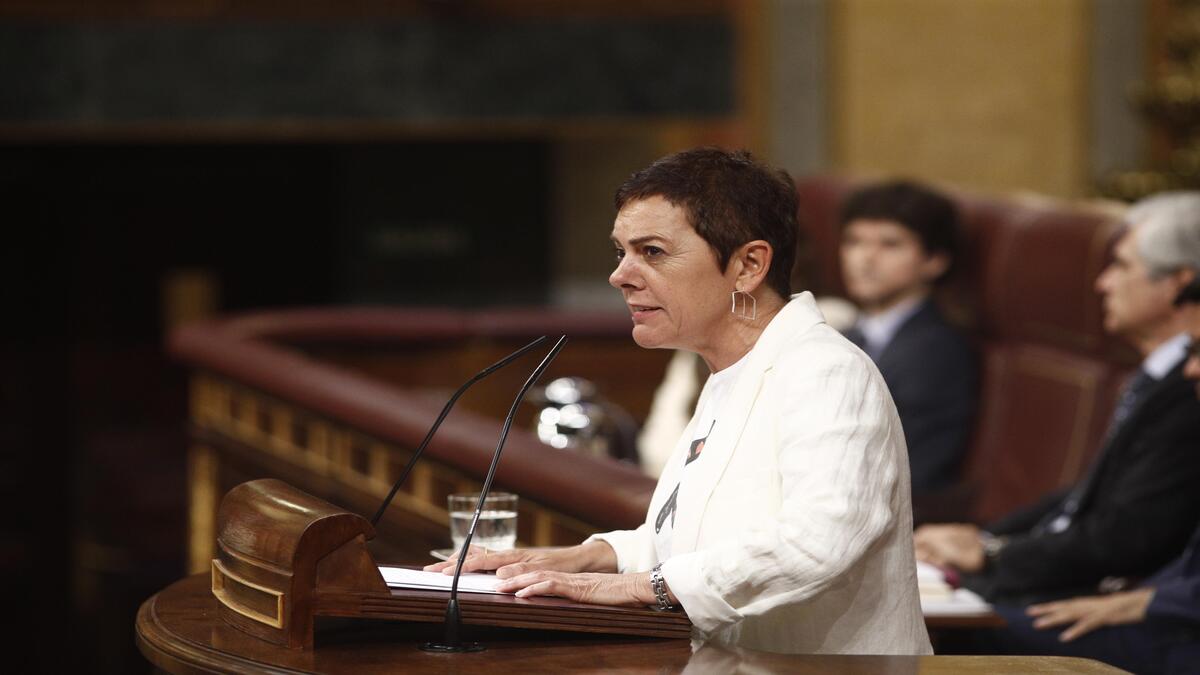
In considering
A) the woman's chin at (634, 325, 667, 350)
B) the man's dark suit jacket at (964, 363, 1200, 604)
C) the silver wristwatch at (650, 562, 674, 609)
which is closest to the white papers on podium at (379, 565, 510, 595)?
the silver wristwatch at (650, 562, 674, 609)

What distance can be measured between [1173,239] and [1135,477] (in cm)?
52

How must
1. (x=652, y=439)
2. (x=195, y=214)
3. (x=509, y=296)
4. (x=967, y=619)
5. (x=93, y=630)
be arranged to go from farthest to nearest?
(x=195, y=214)
(x=509, y=296)
(x=93, y=630)
(x=652, y=439)
(x=967, y=619)

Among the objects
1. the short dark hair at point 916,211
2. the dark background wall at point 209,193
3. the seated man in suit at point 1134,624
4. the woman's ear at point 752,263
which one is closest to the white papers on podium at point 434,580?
the woman's ear at point 752,263

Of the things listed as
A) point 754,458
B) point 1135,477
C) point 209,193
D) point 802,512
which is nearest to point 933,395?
point 1135,477

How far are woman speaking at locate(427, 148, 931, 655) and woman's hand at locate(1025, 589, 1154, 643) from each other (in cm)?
113

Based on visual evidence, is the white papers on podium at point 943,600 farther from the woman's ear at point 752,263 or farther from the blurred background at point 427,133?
the blurred background at point 427,133

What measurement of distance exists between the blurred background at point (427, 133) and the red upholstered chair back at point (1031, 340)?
1.77 meters

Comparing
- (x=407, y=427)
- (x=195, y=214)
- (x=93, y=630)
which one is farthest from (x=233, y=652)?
(x=195, y=214)

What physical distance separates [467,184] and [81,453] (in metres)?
2.52

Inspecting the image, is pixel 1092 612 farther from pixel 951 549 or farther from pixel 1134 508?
pixel 951 549

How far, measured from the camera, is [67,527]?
8391mm

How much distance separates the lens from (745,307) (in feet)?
6.78

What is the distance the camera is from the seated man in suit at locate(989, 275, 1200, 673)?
2.92 metres

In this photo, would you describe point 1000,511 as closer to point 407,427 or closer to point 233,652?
point 407,427
